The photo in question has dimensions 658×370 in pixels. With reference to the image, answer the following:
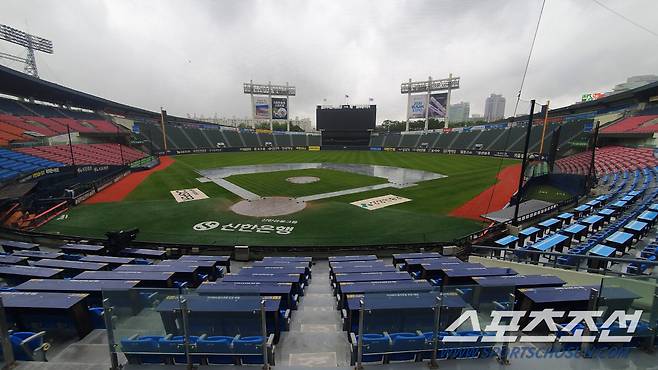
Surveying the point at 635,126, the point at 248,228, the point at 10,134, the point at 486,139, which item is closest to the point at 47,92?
the point at 10,134

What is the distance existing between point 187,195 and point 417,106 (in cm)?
8378

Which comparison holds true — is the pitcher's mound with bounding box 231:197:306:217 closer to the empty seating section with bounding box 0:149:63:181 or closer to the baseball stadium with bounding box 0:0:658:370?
the baseball stadium with bounding box 0:0:658:370

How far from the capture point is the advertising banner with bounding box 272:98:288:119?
97000 mm

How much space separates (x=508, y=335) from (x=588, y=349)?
4.54ft

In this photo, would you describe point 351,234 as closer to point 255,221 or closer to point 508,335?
point 255,221

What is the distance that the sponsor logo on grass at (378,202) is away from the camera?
76.8ft

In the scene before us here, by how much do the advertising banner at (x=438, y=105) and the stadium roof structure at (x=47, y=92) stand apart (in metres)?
89.6

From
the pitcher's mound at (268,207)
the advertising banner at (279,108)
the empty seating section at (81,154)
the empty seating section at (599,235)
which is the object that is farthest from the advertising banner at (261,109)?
the empty seating section at (599,235)

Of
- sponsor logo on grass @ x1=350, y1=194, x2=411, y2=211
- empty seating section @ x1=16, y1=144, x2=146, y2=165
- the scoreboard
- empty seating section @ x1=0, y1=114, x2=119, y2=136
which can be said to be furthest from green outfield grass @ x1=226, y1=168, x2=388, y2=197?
the scoreboard

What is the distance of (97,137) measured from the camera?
53500 mm

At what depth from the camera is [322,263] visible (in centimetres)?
1413

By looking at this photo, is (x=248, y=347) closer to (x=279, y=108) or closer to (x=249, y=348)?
(x=249, y=348)

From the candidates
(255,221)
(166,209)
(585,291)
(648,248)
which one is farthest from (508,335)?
(166,209)

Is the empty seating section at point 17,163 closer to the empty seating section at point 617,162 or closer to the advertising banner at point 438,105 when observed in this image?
the empty seating section at point 617,162
